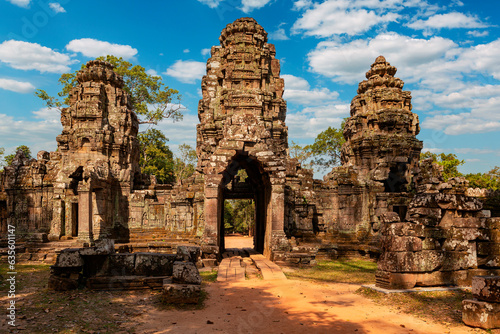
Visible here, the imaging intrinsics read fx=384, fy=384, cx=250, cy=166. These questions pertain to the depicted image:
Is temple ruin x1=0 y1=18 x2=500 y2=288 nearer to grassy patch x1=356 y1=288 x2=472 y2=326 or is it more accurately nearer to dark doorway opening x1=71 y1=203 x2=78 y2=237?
dark doorway opening x1=71 y1=203 x2=78 y2=237

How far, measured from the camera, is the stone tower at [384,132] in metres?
16.5

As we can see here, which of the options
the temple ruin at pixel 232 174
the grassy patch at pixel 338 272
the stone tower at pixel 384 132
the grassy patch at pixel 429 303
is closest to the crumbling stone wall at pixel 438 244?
the grassy patch at pixel 429 303

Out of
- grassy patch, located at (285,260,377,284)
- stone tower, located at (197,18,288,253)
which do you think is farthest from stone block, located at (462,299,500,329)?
stone tower, located at (197,18,288,253)

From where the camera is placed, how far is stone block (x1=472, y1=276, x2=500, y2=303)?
573 centimetres

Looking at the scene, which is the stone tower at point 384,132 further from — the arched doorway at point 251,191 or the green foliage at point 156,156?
the green foliage at point 156,156

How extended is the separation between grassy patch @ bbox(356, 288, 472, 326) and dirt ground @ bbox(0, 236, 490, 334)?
187 mm

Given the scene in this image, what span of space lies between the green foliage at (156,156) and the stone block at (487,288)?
2326 centimetres

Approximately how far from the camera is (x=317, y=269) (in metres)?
11.5

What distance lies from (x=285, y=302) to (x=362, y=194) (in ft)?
30.8

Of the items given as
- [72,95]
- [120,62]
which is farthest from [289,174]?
[120,62]

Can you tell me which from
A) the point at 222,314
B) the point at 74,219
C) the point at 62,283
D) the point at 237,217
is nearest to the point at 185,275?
the point at 222,314

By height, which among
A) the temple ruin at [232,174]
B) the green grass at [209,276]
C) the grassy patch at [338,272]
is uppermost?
the temple ruin at [232,174]

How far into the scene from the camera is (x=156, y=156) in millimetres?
27828

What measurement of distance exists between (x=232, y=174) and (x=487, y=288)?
9.18m
